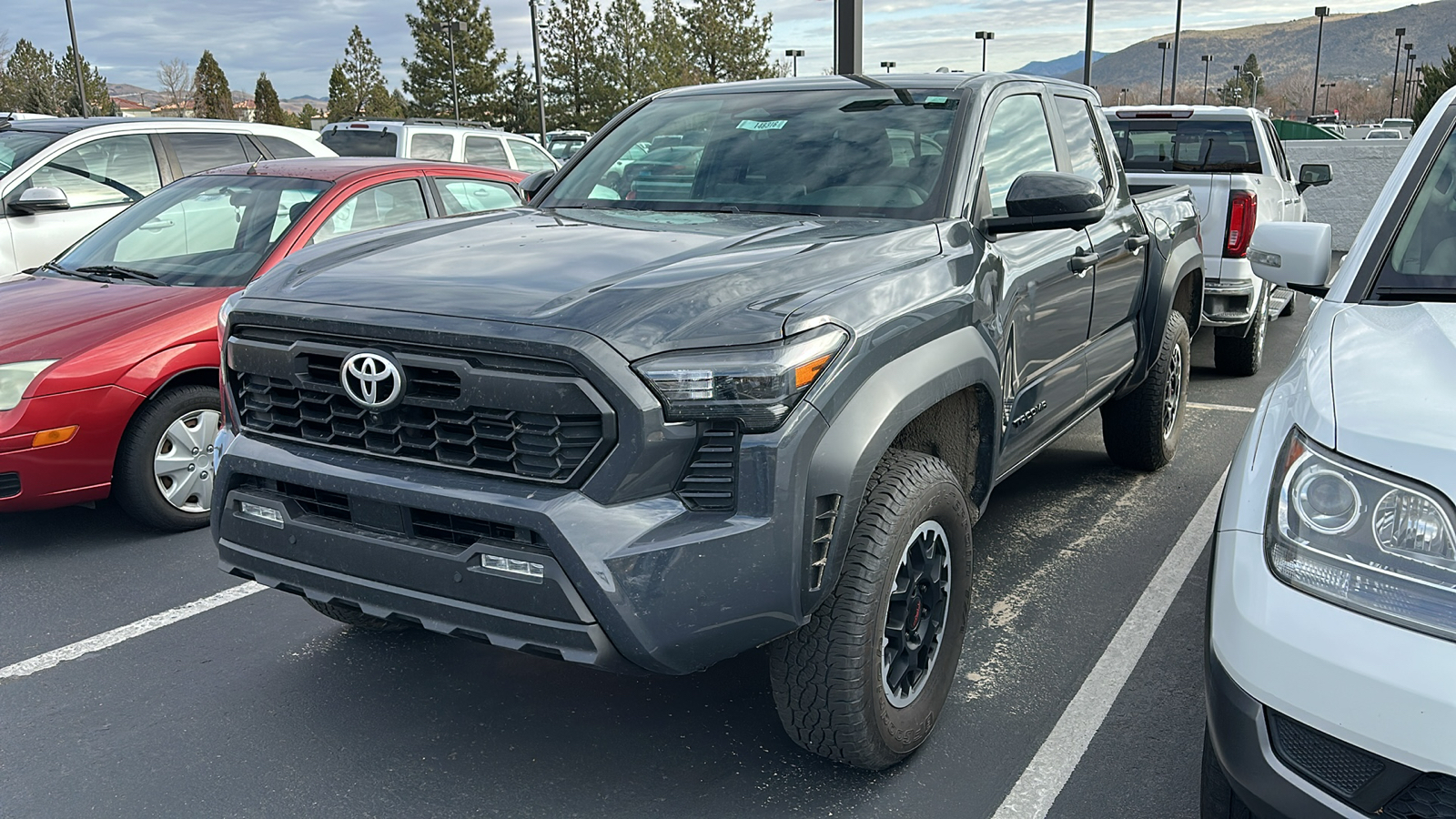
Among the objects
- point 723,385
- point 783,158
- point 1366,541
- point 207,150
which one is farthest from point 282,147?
point 1366,541

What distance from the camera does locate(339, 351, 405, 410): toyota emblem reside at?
2.64m

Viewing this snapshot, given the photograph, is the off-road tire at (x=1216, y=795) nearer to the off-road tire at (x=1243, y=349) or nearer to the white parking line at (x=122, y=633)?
the white parking line at (x=122, y=633)

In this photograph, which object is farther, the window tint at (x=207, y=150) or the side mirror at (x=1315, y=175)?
the side mirror at (x=1315, y=175)

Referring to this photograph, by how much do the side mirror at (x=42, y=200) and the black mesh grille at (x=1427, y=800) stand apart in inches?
287

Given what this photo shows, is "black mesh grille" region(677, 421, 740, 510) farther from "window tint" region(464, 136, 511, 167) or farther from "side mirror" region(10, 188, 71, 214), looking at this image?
"window tint" region(464, 136, 511, 167)

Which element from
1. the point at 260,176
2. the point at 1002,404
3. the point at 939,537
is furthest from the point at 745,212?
the point at 260,176

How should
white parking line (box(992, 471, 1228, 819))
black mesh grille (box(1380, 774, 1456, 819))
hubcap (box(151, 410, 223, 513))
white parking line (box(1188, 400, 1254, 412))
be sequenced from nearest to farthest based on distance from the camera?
black mesh grille (box(1380, 774, 1456, 819)), white parking line (box(992, 471, 1228, 819)), hubcap (box(151, 410, 223, 513)), white parking line (box(1188, 400, 1254, 412))

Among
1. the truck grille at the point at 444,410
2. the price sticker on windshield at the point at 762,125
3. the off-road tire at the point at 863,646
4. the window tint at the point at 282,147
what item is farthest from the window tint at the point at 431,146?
the off-road tire at the point at 863,646

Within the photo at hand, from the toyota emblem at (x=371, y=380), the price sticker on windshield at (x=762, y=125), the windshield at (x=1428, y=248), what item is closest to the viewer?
the toyota emblem at (x=371, y=380)

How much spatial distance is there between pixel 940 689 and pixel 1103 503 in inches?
97.7

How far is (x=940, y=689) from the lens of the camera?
3.18 m

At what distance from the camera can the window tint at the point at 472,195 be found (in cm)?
659

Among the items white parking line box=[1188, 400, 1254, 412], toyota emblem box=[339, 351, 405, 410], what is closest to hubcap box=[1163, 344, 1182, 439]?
white parking line box=[1188, 400, 1254, 412]

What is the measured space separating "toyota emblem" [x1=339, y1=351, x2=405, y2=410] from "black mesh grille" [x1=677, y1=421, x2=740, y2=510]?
28.0 inches
